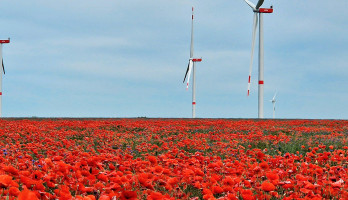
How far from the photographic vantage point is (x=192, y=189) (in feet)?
18.0

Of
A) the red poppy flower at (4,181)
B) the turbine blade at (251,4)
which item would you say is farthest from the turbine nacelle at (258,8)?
the red poppy flower at (4,181)

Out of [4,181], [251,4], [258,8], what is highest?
[251,4]

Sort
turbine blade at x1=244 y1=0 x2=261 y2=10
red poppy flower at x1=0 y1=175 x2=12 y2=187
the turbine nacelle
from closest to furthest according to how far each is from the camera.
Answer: red poppy flower at x1=0 y1=175 x2=12 y2=187, the turbine nacelle, turbine blade at x1=244 y1=0 x2=261 y2=10

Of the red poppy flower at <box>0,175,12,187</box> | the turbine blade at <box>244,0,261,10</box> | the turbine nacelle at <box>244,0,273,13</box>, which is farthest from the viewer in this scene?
the turbine blade at <box>244,0,261,10</box>

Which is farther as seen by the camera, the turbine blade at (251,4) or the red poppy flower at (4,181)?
the turbine blade at (251,4)

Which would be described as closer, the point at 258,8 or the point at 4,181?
the point at 4,181

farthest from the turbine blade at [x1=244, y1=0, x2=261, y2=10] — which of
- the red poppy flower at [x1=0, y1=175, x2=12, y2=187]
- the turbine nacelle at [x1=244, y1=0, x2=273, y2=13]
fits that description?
the red poppy flower at [x1=0, y1=175, x2=12, y2=187]

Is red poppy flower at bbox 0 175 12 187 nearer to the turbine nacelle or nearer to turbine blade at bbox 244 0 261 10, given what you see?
the turbine nacelle

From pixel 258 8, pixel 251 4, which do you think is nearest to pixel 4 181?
pixel 258 8

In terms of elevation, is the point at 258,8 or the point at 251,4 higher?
the point at 251,4

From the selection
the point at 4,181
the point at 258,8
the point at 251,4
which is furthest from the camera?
the point at 251,4

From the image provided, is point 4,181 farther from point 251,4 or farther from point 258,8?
point 251,4

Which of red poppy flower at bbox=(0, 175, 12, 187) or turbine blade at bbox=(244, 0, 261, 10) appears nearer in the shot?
red poppy flower at bbox=(0, 175, 12, 187)

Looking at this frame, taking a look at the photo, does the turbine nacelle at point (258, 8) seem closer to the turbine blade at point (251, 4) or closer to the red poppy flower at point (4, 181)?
the turbine blade at point (251, 4)
